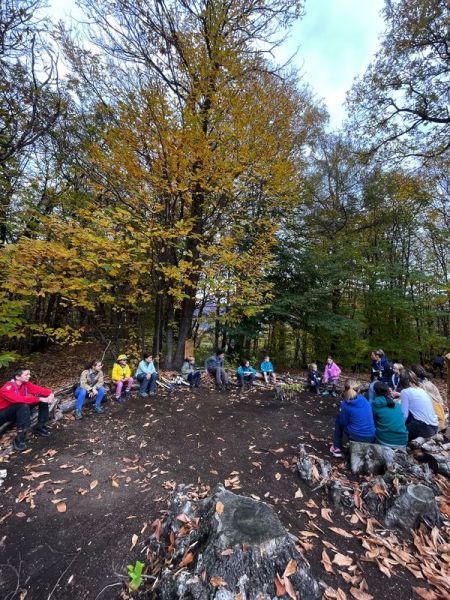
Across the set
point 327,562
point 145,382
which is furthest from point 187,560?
point 145,382

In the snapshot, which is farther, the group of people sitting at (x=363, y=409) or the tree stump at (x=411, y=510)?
the group of people sitting at (x=363, y=409)

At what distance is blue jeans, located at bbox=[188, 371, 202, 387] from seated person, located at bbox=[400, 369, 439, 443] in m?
4.43

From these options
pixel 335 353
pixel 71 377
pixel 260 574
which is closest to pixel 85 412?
pixel 260 574

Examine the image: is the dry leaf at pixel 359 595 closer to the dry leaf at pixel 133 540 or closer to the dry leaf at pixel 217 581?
the dry leaf at pixel 217 581

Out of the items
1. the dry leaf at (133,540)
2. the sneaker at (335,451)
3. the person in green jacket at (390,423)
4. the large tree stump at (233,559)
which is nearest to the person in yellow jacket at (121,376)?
the dry leaf at (133,540)

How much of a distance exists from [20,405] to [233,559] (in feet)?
12.4

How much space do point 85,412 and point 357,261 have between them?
34.1 feet

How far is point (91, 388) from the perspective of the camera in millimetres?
4934

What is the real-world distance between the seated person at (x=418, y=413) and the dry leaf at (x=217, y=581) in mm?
3562

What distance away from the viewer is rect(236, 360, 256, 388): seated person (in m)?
7.12

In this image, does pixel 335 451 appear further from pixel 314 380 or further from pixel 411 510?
pixel 314 380

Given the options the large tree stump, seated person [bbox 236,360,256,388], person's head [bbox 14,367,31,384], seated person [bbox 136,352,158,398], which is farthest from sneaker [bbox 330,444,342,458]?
person's head [bbox 14,367,31,384]

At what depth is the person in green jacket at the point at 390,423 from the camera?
3.56 metres

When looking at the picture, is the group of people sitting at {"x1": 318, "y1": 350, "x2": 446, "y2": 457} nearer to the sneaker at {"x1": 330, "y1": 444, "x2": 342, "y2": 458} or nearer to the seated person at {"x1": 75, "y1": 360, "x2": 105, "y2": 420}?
the sneaker at {"x1": 330, "y1": 444, "x2": 342, "y2": 458}
